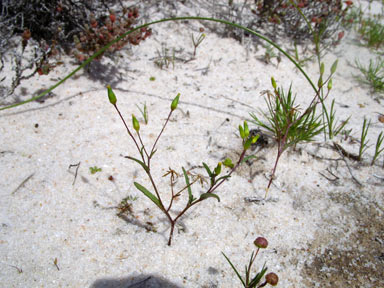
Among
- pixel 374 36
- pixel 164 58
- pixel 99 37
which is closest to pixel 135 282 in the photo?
pixel 99 37

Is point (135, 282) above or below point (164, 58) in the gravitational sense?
below

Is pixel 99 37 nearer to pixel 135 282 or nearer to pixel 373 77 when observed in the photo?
pixel 135 282

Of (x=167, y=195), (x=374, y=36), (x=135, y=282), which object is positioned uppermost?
(x=374, y=36)

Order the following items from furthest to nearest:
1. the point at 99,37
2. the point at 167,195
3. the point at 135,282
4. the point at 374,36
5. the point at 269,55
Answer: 1. the point at 374,36
2. the point at 269,55
3. the point at 99,37
4. the point at 167,195
5. the point at 135,282

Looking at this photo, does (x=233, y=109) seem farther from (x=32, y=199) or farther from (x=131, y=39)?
(x=32, y=199)

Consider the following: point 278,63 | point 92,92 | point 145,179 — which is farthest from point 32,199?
point 278,63

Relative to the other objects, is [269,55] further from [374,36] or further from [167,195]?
[167,195]

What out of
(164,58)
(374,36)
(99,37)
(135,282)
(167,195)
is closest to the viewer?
(135,282)

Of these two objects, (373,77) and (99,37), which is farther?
(373,77)
